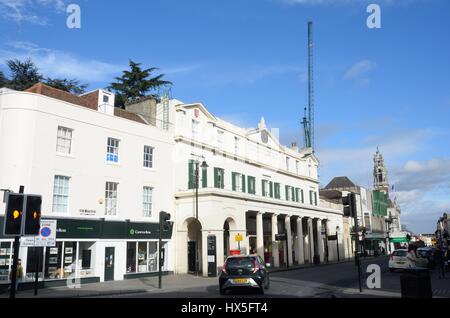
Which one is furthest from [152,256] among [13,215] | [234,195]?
[13,215]

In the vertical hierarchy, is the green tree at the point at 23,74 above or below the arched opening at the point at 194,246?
above

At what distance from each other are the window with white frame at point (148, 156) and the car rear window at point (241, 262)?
46.1 feet

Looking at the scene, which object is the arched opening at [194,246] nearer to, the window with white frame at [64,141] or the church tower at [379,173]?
the window with white frame at [64,141]

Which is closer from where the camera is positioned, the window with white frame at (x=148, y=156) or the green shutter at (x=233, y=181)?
the window with white frame at (x=148, y=156)

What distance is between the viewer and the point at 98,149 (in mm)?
Answer: 26234

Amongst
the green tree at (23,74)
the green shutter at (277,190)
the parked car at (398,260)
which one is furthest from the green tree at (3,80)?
the parked car at (398,260)

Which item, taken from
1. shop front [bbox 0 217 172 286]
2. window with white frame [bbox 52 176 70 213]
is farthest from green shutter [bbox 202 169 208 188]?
window with white frame [bbox 52 176 70 213]

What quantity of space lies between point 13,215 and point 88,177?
52.7ft

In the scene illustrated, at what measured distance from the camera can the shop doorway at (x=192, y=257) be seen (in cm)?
3195

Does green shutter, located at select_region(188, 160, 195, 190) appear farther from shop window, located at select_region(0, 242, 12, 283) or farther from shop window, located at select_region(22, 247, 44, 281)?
shop window, located at select_region(0, 242, 12, 283)

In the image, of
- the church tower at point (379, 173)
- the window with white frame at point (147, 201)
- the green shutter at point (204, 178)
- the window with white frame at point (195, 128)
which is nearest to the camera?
the window with white frame at point (147, 201)

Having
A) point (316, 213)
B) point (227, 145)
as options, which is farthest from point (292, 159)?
point (227, 145)

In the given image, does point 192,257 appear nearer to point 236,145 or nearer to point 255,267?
point 236,145

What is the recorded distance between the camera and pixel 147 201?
95.7 feet
